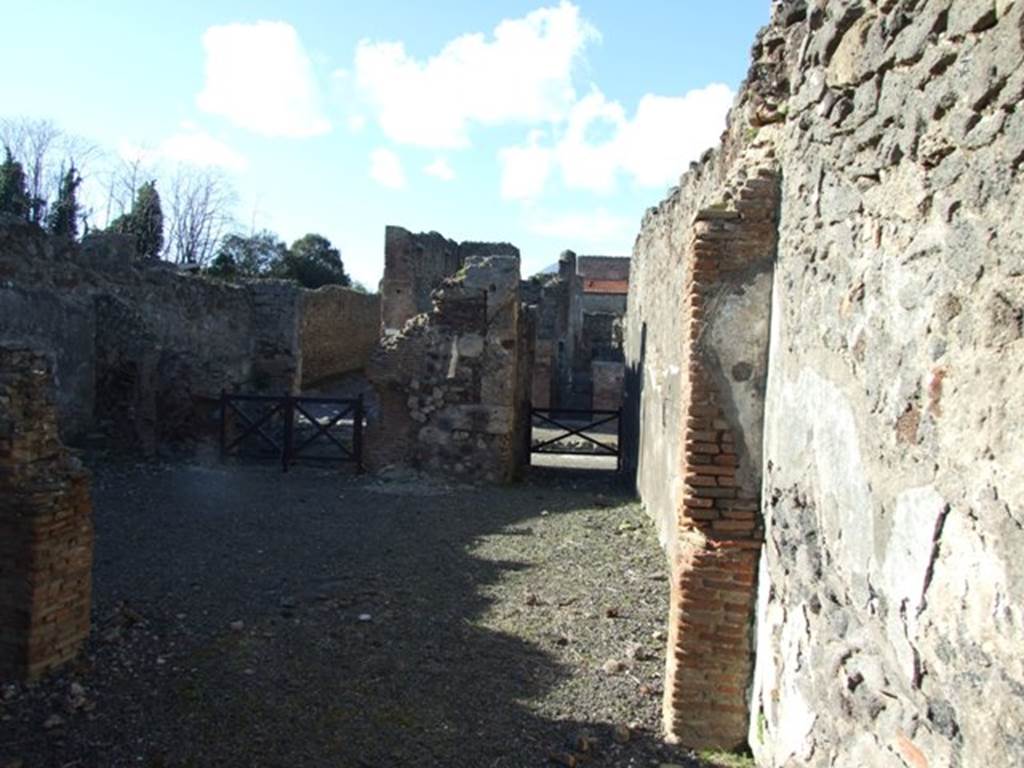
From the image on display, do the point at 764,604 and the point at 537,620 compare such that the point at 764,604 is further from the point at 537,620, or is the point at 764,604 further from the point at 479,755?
the point at 537,620

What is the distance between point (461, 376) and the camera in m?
11.1

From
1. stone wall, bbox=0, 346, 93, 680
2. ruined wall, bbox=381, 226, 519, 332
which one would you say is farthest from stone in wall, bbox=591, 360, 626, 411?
stone wall, bbox=0, 346, 93, 680

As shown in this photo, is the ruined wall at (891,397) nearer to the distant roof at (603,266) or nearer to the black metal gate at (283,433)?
the black metal gate at (283,433)

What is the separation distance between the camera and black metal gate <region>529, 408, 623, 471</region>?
12617 millimetres

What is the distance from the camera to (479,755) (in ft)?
12.8

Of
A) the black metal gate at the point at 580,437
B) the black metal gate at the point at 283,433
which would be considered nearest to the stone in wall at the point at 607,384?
the black metal gate at the point at 580,437

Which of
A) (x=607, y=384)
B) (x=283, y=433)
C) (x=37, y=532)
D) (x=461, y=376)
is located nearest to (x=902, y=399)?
(x=37, y=532)

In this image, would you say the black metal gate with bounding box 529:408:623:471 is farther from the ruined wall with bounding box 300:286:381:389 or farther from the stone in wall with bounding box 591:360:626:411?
the ruined wall with bounding box 300:286:381:389

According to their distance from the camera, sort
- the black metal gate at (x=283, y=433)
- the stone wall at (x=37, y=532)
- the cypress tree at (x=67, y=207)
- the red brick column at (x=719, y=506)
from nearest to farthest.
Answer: the red brick column at (x=719, y=506) < the stone wall at (x=37, y=532) < the black metal gate at (x=283, y=433) < the cypress tree at (x=67, y=207)

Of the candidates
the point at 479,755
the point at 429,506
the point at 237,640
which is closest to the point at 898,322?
the point at 479,755

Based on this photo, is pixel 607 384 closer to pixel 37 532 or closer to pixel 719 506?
pixel 719 506

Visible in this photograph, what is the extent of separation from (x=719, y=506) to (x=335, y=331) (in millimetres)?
21409

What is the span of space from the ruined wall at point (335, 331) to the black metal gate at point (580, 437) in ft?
21.3

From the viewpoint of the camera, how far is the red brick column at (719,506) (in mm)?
4051
